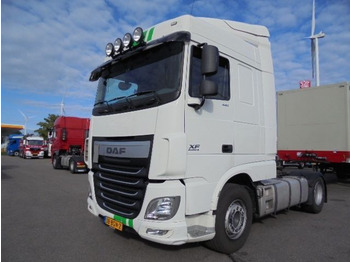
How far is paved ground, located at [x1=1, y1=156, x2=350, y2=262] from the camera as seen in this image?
449cm

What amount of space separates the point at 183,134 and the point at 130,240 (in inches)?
89.7

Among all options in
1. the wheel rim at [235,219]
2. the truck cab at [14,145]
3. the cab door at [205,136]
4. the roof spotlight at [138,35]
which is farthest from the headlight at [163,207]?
the truck cab at [14,145]

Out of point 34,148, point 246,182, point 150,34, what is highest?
point 150,34

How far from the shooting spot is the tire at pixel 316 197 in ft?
24.3

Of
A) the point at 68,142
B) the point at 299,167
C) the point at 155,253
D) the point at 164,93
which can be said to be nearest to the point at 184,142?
the point at 164,93

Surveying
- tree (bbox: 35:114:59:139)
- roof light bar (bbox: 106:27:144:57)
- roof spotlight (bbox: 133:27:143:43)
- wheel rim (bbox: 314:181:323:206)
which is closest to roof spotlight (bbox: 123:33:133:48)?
roof light bar (bbox: 106:27:144:57)

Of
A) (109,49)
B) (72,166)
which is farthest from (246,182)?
(72,166)

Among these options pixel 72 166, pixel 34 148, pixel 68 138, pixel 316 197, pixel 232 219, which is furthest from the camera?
pixel 34 148

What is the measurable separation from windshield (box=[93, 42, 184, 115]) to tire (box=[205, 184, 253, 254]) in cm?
171

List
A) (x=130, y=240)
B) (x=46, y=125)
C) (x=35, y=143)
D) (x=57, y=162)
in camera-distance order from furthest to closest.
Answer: (x=46, y=125), (x=35, y=143), (x=57, y=162), (x=130, y=240)

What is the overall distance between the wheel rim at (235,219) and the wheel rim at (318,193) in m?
3.57

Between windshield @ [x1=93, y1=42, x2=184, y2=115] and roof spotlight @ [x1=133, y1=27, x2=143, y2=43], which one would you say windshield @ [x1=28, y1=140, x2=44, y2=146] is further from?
roof spotlight @ [x1=133, y1=27, x2=143, y2=43]

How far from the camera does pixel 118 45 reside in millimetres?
4746

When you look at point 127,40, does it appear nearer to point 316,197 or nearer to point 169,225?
point 169,225
